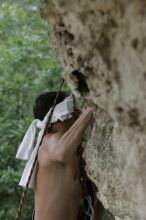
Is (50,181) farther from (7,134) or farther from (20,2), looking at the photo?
(20,2)

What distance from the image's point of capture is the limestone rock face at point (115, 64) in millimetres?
2059

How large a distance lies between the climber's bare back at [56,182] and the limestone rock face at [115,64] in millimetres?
1096

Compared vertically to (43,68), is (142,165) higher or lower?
higher

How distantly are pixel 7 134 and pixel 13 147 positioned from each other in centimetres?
17

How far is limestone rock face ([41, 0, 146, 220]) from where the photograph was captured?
2.06 metres

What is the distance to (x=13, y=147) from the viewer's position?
6.40m

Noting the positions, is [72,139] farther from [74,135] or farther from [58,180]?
[58,180]

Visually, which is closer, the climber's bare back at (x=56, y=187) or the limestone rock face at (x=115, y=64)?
the limestone rock face at (x=115, y=64)

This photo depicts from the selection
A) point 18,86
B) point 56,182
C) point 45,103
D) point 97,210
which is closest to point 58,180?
point 56,182

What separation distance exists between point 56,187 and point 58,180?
6 cm

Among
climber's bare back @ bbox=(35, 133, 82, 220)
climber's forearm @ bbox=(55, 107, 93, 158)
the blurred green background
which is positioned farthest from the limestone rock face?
the blurred green background

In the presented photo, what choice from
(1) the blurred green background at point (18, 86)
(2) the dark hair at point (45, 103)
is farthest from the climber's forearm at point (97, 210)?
(1) the blurred green background at point (18, 86)

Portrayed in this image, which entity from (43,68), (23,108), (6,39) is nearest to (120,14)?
(43,68)

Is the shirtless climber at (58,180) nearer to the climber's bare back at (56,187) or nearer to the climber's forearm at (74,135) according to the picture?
the climber's bare back at (56,187)
